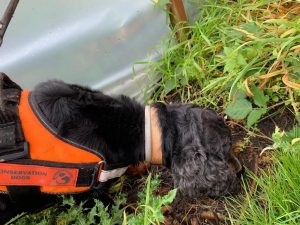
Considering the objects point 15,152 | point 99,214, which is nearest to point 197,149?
point 99,214

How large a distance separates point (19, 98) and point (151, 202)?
662mm

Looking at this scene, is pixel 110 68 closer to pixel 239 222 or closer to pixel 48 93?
pixel 48 93

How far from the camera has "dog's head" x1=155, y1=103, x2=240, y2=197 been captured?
1.82 metres

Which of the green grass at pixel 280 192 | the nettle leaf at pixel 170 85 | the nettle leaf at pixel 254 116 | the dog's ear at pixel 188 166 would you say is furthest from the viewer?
the nettle leaf at pixel 170 85

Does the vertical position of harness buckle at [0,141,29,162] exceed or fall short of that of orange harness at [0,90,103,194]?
it exceeds it

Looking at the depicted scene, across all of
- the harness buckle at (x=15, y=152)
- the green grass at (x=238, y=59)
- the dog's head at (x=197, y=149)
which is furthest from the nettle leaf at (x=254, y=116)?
the harness buckle at (x=15, y=152)

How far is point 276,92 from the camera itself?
2.11 m

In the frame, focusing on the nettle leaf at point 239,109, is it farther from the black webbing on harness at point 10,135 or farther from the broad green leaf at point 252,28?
the black webbing on harness at point 10,135

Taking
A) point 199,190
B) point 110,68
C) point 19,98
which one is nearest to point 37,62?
point 110,68

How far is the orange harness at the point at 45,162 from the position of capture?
1.71m

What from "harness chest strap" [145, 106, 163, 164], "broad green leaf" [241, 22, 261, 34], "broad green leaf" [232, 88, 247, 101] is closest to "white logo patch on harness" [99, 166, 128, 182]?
"harness chest strap" [145, 106, 163, 164]

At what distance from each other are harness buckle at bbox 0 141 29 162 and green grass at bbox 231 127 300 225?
2.72 feet

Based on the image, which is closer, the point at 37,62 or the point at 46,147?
the point at 46,147

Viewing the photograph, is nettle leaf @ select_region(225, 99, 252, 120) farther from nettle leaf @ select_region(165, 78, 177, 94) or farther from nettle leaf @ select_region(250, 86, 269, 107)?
nettle leaf @ select_region(165, 78, 177, 94)
